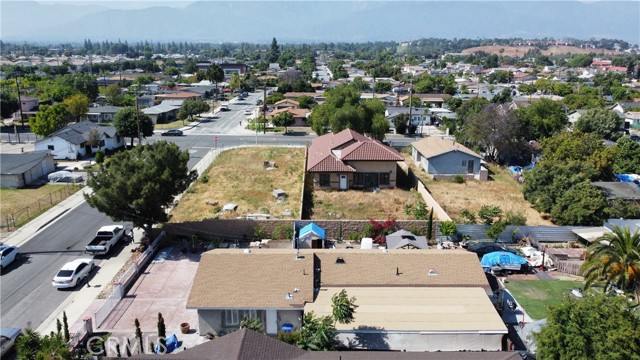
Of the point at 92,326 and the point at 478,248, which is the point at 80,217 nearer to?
the point at 92,326

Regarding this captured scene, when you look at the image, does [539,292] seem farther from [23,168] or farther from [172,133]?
[172,133]

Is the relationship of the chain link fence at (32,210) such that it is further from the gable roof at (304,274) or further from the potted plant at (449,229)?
the potted plant at (449,229)

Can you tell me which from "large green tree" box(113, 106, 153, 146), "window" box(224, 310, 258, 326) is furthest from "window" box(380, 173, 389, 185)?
"large green tree" box(113, 106, 153, 146)

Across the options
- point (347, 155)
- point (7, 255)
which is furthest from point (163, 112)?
point (7, 255)

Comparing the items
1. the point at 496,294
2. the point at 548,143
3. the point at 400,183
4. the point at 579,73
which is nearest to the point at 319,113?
the point at 400,183

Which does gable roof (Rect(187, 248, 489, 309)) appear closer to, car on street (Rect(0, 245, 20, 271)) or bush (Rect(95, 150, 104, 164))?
car on street (Rect(0, 245, 20, 271))

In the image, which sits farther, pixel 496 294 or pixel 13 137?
pixel 13 137

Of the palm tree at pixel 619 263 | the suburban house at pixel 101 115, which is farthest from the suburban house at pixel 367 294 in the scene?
the suburban house at pixel 101 115

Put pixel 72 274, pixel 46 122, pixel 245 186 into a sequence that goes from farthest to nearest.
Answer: pixel 46 122
pixel 245 186
pixel 72 274
